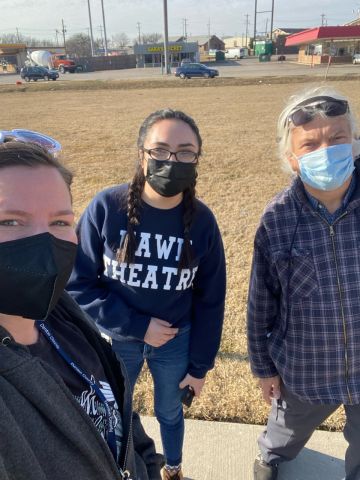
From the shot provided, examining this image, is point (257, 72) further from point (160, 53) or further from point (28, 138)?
point (28, 138)

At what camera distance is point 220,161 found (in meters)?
8.15

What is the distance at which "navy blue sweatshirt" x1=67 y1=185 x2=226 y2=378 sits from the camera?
188 centimetres

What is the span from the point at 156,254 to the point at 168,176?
348 mm

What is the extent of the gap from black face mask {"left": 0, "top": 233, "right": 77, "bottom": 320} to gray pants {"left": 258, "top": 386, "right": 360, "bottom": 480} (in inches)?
52.9

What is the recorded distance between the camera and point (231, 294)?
3791mm

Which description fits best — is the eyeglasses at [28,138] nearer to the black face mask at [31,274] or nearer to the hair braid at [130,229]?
the black face mask at [31,274]

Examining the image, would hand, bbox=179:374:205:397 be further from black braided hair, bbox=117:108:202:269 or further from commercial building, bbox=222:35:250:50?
commercial building, bbox=222:35:250:50

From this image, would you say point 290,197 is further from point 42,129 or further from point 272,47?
point 272,47

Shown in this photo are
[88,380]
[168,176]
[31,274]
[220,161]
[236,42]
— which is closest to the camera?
[31,274]

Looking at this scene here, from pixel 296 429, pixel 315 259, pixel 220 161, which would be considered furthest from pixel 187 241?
pixel 220 161

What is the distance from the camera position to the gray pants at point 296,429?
6.28 feet

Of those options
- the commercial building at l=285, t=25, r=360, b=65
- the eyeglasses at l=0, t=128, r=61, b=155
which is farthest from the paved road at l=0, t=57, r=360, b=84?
the eyeglasses at l=0, t=128, r=61, b=155

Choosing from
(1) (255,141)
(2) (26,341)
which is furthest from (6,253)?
(1) (255,141)

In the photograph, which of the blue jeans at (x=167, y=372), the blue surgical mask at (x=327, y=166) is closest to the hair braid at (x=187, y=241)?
the blue jeans at (x=167, y=372)
